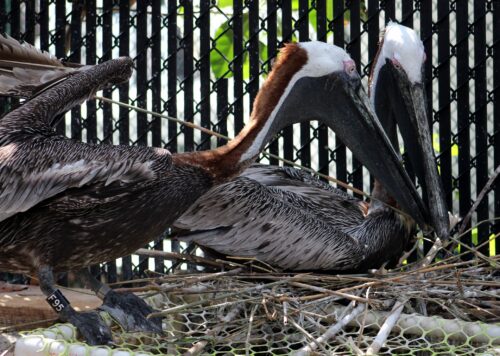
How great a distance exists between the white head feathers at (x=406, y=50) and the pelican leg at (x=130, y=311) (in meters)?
1.73

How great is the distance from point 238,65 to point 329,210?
975 mm

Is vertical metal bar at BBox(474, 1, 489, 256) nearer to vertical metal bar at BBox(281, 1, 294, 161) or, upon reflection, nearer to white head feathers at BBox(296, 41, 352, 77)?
vertical metal bar at BBox(281, 1, 294, 161)

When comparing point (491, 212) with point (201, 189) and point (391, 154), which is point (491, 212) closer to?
point (391, 154)

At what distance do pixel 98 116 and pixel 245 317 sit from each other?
6.67ft

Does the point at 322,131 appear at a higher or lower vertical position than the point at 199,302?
higher

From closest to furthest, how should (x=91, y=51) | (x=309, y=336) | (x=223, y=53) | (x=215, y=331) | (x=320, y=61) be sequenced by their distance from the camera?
(x=309, y=336) < (x=215, y=331) < (x=320, y=61) < (x=91, y=51) < (x=223, y=53)

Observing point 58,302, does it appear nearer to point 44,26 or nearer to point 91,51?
point 91,51

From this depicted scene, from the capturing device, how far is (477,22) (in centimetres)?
513

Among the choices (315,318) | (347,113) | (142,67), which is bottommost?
(315,318)

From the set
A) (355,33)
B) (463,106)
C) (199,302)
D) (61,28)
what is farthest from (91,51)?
(199,302)

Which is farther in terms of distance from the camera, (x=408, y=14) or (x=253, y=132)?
(x=408, y=14)

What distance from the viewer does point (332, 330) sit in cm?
344

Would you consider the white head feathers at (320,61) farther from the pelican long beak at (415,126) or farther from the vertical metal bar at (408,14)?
the vertical metal bar at (408,14)

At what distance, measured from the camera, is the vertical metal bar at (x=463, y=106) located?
5137 millimetres
